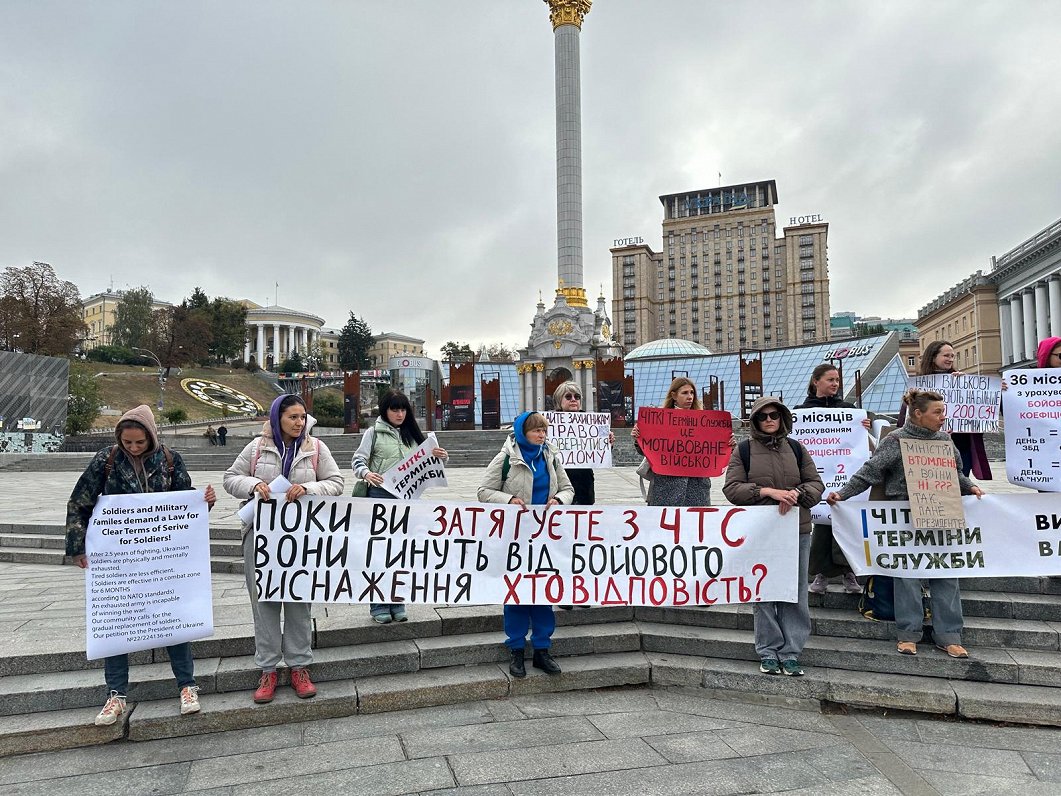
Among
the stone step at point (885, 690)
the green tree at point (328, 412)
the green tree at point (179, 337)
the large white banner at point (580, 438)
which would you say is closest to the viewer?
the stone step at point (885, 690)

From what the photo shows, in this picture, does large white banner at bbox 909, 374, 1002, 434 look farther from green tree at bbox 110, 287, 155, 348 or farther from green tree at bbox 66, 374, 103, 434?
green tree at bbox 110, 287, 155, 348

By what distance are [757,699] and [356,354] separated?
3912 inches

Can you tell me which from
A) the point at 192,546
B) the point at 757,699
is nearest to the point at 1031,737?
the point at 757,699

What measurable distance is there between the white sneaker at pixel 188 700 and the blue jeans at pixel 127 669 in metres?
0.05

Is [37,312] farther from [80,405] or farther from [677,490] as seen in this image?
[677,490]

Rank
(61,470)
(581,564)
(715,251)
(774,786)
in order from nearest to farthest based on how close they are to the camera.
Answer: (774,786) → (581,564) → (61,470) → (715,251)

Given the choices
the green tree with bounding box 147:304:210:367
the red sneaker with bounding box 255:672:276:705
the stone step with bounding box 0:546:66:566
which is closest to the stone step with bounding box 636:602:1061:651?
the red sneaker with bounding box 255:672:276:705

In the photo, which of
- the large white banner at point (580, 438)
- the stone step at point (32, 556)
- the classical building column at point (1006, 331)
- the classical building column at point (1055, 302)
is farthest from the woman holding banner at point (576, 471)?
the classical building column at point (1006, 331)

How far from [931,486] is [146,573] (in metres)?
5.56

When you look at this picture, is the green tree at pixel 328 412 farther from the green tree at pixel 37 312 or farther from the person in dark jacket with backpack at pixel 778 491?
the person in dark jacket with backpack at pixel 778 491

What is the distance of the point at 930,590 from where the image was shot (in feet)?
16.3

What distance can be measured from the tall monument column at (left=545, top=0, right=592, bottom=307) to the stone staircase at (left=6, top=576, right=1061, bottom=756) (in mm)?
43515

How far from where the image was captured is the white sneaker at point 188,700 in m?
4.12

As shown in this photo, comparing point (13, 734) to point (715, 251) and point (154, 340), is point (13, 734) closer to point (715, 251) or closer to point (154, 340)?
point (154, 340)
